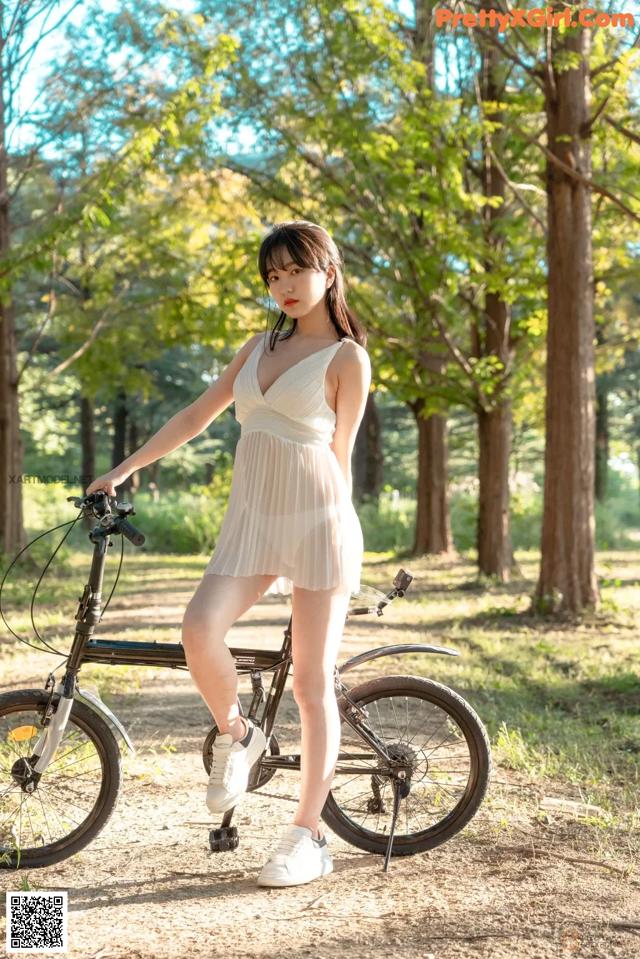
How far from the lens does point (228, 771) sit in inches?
136

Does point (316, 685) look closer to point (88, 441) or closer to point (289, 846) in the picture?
point (289, 846)

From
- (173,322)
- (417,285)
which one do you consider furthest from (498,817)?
(173,322)

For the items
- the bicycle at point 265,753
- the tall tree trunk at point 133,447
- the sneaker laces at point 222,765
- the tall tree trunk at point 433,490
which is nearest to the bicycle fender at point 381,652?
the bicycle at point 265,753

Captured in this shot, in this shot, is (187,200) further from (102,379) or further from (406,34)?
(406,34)

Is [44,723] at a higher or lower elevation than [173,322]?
lower

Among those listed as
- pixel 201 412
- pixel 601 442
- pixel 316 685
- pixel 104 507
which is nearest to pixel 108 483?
pixel 104 507

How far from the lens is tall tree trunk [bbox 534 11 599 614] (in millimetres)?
10062

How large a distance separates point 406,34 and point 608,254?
3.86 meters

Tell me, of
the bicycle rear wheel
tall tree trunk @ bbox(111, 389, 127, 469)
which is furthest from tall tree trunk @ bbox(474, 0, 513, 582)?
tall tree trunk @ bbox(111, 389, 127, 469)

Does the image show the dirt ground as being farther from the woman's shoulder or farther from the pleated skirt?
the woman's shoulder

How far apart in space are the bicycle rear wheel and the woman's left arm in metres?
0.88

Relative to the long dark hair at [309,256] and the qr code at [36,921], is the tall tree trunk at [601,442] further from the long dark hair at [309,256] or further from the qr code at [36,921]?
the qr code at [36,921]

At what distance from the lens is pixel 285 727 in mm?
6035

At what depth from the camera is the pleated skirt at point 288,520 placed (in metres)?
3.44
